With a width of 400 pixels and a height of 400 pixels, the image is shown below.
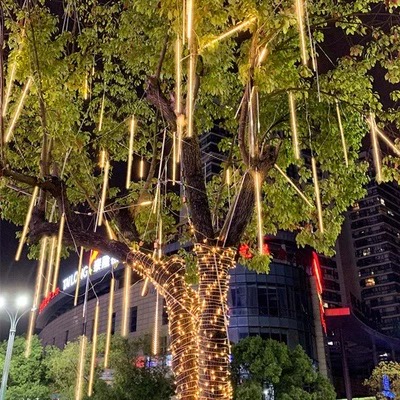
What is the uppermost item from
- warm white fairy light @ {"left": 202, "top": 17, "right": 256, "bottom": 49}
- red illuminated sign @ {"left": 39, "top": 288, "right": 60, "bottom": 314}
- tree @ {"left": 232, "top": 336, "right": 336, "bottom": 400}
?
red illuminated sign @ {"left": 39, "top": 288, "right": 60, "bottom": 314}

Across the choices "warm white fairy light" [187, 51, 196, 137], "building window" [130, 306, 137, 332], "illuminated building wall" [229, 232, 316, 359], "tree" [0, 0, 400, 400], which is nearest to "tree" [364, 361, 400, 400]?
"illuminated building wall" [229, 232, 316, 359]

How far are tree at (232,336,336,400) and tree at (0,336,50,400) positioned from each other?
937cm

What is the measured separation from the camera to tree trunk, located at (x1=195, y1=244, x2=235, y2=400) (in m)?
3.89


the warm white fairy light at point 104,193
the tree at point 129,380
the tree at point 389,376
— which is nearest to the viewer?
the warm white fairy light at point 104,193

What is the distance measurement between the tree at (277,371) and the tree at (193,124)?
37.6 feet

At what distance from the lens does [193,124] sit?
480cm

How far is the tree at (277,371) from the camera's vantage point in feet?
54.3

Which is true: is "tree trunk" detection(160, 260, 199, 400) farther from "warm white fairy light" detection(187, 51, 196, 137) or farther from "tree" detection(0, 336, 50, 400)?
"tree" detection(0, 336, 50, 400)

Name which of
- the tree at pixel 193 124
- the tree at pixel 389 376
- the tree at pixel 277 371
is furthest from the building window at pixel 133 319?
the tree at pixel 193 124

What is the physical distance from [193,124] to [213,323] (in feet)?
6.91

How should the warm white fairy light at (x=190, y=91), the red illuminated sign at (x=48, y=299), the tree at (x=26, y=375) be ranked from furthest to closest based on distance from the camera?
the red illuminated sign at (x=48, y=299) < the tree at (x=26, y=375) < the warm white fairy light at (x=190, y=91)

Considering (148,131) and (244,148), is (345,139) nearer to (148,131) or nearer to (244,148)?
(244,148)

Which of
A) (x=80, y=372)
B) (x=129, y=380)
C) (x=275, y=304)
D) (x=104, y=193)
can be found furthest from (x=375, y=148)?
(x=275, y=304)

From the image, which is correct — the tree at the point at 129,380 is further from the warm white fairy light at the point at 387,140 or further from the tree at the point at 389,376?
the tree at the point at 389,376
